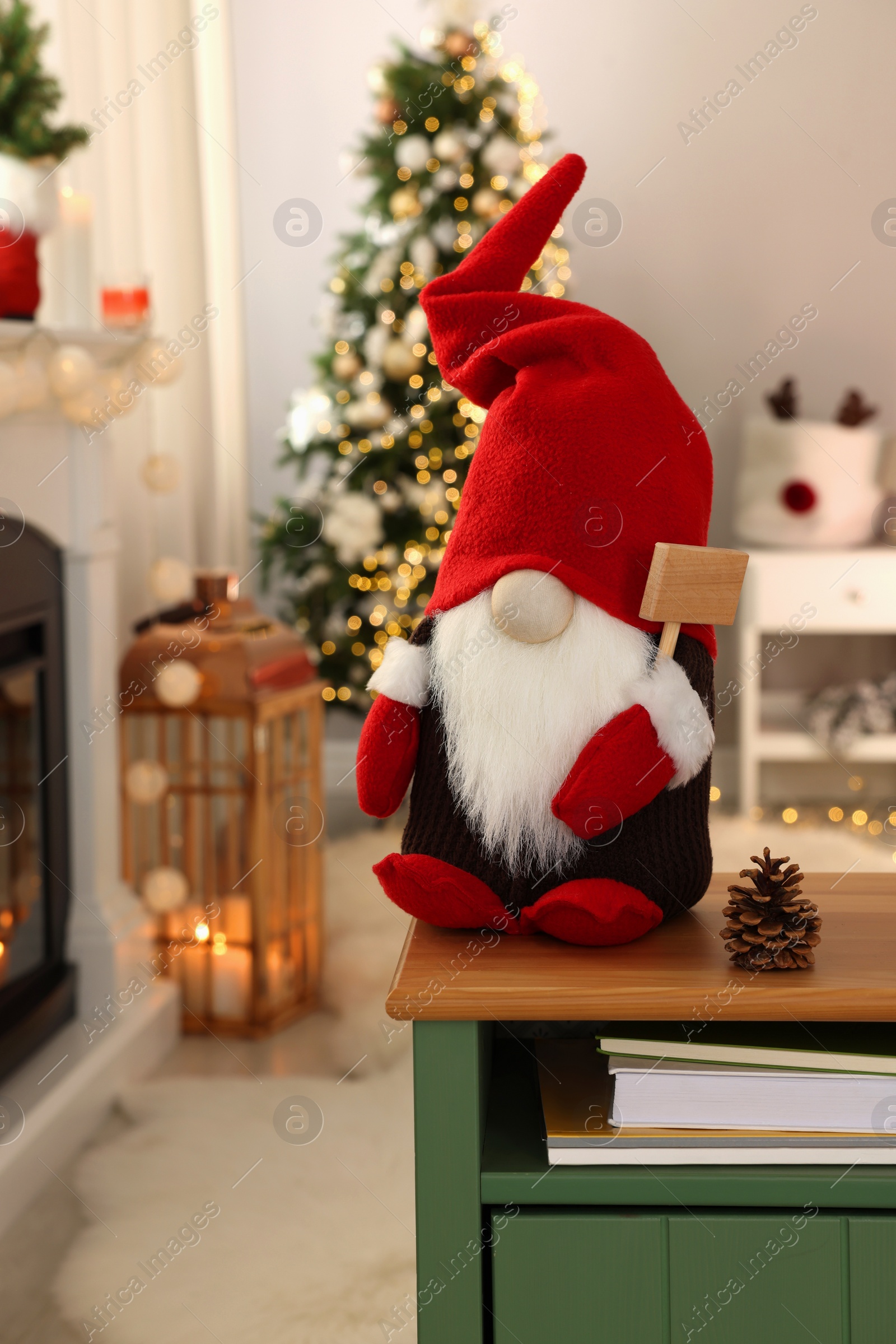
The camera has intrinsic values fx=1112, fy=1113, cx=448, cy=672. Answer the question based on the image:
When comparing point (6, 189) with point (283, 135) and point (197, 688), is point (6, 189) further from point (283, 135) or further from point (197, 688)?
point (283, 135)

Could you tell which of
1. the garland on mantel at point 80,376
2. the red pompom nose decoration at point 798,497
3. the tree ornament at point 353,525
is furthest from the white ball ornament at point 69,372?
the red pompom nose decoration at point 798,497

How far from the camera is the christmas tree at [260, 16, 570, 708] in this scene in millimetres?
2535

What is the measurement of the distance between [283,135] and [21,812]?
7.56ft

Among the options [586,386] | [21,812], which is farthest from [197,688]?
[586,386]

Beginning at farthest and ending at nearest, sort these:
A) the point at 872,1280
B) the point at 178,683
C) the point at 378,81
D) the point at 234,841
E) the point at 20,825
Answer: the point at 378,81, the point at 234,841, the point at 178,683, the point at 20,825, the point at 872,1280

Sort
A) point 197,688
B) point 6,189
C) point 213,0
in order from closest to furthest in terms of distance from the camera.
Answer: point 6,189
point 197,688
point 213,0

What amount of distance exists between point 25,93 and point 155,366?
428 mm

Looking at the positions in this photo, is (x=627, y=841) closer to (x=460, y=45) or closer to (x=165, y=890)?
(x=165, y=890)

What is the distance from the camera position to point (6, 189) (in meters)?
1.41

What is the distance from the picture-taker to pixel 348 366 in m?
2.62

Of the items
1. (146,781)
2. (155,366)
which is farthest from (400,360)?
(146,781)

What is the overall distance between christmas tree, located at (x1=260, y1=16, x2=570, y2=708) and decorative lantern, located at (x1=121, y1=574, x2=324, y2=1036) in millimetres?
722

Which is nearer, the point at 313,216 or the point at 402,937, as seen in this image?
Result: the point at 402,937

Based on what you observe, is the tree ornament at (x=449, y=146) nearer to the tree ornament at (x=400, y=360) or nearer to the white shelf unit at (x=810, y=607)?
the tree ornament at (x=400, y=360)
